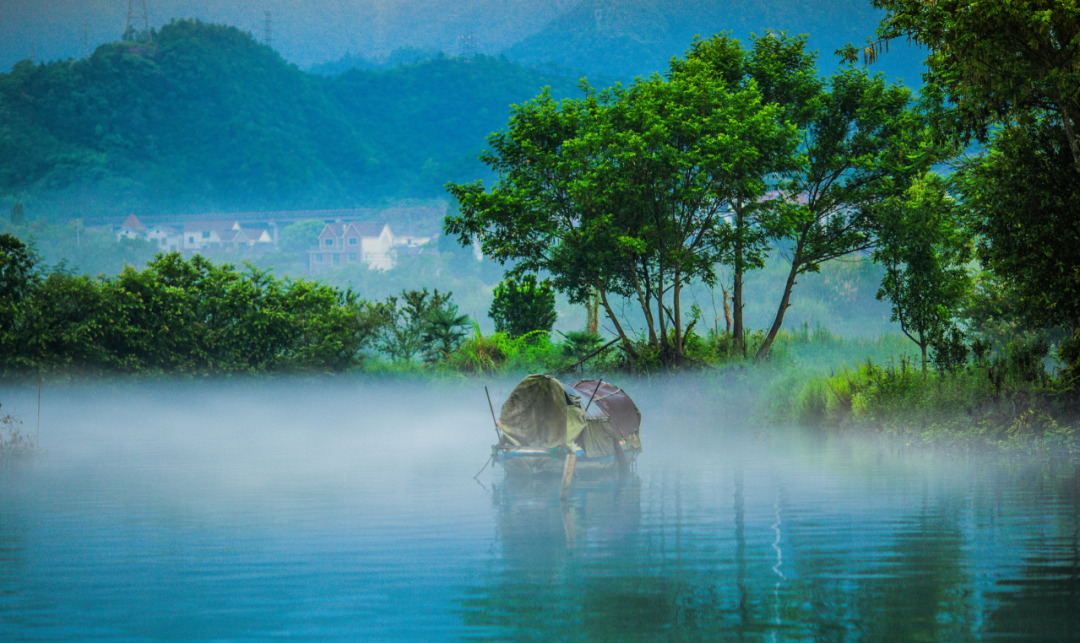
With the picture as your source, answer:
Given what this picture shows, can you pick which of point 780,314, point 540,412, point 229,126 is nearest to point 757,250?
point 780,314

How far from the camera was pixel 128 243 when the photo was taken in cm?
12838

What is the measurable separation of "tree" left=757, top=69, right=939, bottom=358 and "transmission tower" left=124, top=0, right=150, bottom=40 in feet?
481

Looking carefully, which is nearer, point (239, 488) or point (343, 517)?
point (343, 517)

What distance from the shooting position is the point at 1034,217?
73.6ft

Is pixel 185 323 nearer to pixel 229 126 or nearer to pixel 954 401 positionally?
pixel 954 401

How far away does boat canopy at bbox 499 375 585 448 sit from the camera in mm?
22250

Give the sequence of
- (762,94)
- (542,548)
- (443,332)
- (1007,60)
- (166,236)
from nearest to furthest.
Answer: (542,548), (1007,60), (762,94), (443,332), (166,236)

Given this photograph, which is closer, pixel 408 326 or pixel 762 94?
pixel 762 94

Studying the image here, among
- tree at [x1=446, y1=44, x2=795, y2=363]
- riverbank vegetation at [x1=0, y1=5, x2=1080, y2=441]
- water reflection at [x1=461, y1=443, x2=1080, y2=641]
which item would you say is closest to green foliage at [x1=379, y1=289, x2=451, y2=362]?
riverbank vegetation at [x1=0, y1=5, x2=1080, y2=441]

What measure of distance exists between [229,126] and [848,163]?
135614 mm

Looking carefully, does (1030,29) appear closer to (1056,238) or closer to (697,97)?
(1056,238)

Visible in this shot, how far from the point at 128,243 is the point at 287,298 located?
94431 mm

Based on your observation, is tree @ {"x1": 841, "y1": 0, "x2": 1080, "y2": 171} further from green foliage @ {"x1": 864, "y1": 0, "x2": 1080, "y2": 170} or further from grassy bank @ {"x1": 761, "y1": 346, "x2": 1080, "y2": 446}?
grassy bank @ {"x1": 761, "y1": 346, "x2": 1080, "y2": 446}

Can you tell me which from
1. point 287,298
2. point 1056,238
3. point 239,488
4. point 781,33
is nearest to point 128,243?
point 287,298
